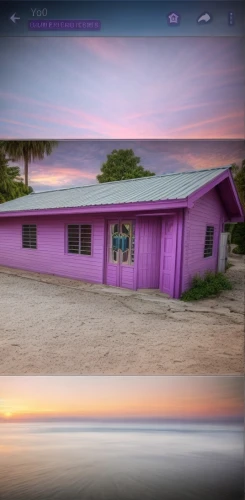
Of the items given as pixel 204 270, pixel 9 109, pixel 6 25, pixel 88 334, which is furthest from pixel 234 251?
pixel 6 25

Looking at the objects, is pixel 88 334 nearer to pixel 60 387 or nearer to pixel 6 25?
pixel 60 387

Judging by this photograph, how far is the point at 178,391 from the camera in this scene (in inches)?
56.3

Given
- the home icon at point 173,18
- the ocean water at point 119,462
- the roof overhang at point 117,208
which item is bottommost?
the ocean water at point 119,462

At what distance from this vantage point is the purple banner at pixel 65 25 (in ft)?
3.26

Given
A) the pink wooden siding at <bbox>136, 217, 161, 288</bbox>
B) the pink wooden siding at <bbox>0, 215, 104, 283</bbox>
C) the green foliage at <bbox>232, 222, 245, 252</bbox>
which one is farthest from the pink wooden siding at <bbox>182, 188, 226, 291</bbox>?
the pink wooden siding at <bbox>0, 215, 104, 283</bbox>

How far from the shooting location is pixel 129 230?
316 centimetres

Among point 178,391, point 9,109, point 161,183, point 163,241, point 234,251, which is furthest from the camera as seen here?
point 163,241

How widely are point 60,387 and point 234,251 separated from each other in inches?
65.3

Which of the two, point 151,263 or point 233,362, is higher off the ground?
point 151,263

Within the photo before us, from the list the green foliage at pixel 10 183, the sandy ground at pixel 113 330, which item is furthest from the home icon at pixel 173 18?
the sandy ground at pixel 113 330

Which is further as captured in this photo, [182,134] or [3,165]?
[3,165]

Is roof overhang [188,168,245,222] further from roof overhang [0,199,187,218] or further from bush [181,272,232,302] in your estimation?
bush [181,272,232,302]

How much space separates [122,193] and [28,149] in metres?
1.08

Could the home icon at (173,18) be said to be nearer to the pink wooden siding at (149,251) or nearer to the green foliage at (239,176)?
the green foliage at (239,176)
